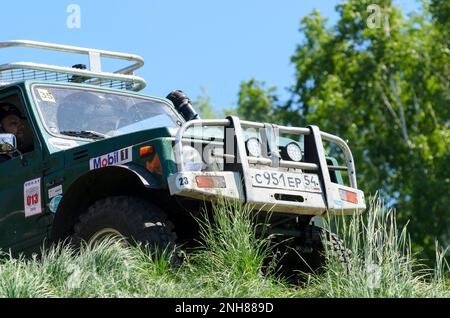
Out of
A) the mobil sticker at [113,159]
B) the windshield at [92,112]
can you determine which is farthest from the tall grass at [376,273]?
the windshield at [92,112]

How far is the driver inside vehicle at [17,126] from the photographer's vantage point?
9.82 meters

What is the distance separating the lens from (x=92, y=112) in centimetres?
1008

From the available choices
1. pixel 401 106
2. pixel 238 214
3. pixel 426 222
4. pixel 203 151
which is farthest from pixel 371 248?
pixel 401 106

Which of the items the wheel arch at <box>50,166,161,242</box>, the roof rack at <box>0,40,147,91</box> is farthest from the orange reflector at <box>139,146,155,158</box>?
the roof rack at <box>0,40,147,91</box>

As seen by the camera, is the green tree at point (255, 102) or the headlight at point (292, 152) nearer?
the headlight at point (292, 152)

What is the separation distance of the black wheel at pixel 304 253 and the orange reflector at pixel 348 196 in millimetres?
286

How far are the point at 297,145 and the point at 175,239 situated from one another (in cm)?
125

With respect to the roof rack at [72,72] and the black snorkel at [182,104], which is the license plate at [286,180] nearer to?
the black snorkel at [182,104]

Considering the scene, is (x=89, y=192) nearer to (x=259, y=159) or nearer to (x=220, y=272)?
(x=259, y=159)

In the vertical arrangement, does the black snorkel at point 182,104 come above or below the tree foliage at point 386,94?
below

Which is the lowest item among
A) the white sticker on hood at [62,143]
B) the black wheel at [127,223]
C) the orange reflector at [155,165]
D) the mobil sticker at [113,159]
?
the black wheel at [127,223]

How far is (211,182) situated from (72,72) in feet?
9.57

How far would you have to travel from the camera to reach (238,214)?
27.2 feet
